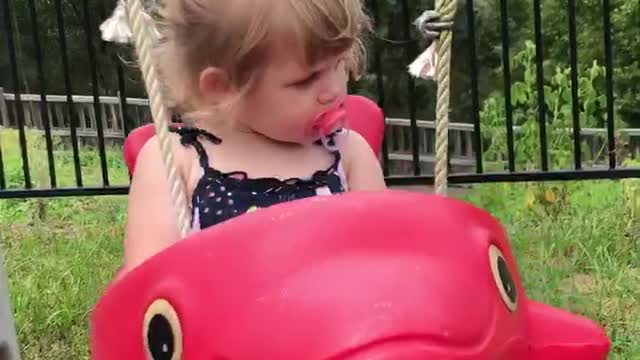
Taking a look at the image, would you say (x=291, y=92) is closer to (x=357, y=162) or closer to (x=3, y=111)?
(x=357, y=162)

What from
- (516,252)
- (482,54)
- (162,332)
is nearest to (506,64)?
(516,252)

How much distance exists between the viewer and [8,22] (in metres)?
3.03

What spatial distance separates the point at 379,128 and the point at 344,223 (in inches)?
27.0

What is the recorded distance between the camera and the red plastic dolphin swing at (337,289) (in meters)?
0.93

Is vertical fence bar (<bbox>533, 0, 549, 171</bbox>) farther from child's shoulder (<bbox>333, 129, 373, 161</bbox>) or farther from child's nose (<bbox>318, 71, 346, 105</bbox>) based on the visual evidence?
child's nose (<bbox>318, 71, 346, 105</bbox>)

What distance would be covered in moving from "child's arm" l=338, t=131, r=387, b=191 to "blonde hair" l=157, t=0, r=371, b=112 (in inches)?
7.3

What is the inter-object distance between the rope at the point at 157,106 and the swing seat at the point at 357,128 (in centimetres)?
42

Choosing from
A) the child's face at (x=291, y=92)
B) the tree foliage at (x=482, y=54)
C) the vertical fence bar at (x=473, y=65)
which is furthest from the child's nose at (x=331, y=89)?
the tree foliage at (x=482, y=54)

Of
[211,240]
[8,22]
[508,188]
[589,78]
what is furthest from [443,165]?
[589,78]

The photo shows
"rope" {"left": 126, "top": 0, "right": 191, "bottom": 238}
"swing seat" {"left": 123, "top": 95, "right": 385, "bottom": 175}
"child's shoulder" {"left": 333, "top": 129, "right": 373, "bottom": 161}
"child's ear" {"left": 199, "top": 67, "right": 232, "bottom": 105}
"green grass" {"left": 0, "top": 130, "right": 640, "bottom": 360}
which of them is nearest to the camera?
"rope" {"left": 126, "top": 0, "right": 191, "bottom": 238}

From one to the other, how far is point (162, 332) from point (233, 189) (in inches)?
15.5

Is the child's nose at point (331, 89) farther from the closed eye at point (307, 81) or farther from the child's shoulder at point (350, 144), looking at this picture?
the child's shoulder at point (350, 144)

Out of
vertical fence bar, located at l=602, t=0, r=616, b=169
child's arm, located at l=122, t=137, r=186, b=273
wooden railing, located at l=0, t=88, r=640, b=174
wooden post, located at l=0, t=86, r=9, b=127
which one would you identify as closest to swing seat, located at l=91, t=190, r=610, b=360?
child's arm, located at l=122, t=137, r=186, b=273

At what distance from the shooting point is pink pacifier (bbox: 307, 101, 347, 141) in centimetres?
131
